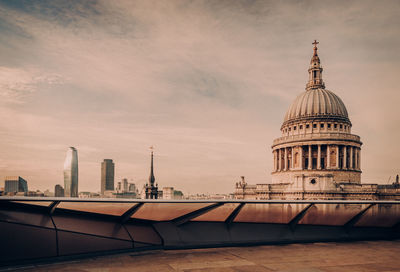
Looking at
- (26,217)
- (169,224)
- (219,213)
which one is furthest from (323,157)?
(26,217)

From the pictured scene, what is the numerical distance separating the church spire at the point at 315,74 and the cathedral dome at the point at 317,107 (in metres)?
3.13

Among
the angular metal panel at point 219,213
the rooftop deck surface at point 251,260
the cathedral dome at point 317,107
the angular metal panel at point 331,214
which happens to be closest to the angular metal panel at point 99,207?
the rooftop deck surface at point 251,260

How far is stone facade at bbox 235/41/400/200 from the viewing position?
73.8m

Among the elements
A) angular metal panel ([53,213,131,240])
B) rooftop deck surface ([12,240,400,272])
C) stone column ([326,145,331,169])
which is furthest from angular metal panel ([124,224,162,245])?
stone column ([326,145,331,169])

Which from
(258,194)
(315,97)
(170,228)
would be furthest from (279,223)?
(315,97)

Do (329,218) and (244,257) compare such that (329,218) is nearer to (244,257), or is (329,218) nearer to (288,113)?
(244,257)

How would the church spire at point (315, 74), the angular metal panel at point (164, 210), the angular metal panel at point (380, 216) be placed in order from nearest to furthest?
the angular metal panel at point (164, 210), the angular metal panel at point (380, 216), the church spire at point (315, 74)

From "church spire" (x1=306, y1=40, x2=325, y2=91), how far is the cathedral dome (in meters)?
3.13

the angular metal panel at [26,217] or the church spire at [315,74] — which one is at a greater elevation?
the church spire at [315,74]

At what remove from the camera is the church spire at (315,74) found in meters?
108

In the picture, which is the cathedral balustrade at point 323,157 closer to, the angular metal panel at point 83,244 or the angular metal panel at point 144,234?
the angular metal panel at point 144,234

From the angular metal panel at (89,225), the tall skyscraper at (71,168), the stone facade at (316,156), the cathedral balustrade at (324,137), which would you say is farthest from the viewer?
the cathedral balustrade at (324,137)

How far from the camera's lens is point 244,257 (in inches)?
350

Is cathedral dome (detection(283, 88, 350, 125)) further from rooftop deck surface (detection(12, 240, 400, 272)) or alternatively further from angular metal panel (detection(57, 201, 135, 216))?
angular metal panel (detection(57, 201, 135, 216))
